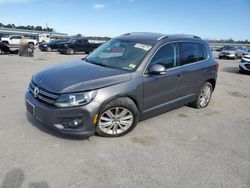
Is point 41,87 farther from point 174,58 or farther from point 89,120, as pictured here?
point 174,58

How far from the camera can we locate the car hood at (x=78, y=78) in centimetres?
352

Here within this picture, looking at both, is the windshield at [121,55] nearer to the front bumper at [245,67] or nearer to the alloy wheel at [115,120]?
the alloy wheel at [115,120]

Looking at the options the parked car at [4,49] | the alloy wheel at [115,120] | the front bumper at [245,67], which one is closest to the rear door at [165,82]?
the alloy wheel at [115,120]

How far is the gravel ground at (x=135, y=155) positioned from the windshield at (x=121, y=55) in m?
1.26

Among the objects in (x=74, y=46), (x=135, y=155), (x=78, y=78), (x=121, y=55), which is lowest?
(x=135, y=155)

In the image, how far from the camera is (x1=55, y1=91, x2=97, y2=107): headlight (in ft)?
11.3

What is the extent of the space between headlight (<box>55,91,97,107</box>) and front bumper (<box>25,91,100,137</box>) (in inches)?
2.4

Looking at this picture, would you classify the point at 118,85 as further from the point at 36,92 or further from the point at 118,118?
the point at 36,92

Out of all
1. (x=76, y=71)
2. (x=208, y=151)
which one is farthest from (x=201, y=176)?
(x=76, y=71)

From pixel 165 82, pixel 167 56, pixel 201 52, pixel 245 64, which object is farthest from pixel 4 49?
pixel 165 82

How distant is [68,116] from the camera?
3.45 metres

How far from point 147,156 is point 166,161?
0.95 ft

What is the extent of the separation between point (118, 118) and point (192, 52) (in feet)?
8.16

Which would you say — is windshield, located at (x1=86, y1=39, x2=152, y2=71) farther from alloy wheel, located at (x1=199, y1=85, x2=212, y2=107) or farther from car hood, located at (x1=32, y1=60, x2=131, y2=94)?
alloy wheel, located at (x1=199, y1=85, x2=212, y2=107)
